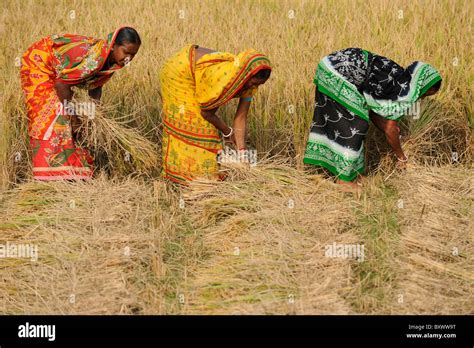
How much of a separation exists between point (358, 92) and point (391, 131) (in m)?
0.28

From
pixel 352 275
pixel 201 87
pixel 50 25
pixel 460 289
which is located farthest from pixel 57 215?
pixel 50 25

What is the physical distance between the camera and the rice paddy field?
3371 mm

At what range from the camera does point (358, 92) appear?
13.6 feet

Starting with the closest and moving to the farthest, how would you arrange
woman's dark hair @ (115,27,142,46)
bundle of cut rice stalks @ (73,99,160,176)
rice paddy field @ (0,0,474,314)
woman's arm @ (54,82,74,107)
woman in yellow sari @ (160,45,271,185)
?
rice paddy field @ (0,0,474,314)
woman in yellow sari @ (160,45,271,185)
woman's dark hair @ (115,27,142,46)
woman's arm @ (54,82,74,107)
bundle of cut rice stalks @ (73,99,160,176)

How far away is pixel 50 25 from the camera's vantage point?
6012mm

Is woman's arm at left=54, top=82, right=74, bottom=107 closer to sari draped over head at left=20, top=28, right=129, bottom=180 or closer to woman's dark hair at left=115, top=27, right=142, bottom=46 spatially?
sari draped over head at left=20, top=28, right=129, bottom=180

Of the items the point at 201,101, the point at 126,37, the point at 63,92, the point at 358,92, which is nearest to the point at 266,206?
the point at 201,101

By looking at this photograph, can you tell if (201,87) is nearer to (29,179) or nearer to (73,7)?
(29,179)

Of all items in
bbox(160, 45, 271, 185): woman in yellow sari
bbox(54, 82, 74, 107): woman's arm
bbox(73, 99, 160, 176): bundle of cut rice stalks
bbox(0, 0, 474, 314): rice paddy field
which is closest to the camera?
bbox(0, 0, 474, 314): rice paddy field

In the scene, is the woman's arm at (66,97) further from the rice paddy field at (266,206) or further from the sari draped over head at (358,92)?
the sari draped over head at (358,92)

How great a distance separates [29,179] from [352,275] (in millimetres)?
1983

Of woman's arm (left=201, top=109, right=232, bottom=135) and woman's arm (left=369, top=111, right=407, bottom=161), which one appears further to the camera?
woman's arm (left=369, top=111, right=407, bottom=161)

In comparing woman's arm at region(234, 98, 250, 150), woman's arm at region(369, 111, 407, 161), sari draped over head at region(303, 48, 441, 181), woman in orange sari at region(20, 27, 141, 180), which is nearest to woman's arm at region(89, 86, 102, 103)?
woman in orange sari at region(20, 27, 141, 180)

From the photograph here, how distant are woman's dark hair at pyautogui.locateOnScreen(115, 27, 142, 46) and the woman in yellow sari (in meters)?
0.21
